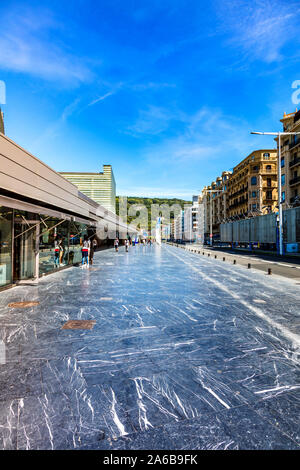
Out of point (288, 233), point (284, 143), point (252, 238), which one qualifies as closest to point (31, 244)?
point (288, 233)

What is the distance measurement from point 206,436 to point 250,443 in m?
0.39

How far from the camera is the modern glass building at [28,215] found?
883 centimetres

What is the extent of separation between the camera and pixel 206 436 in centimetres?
246

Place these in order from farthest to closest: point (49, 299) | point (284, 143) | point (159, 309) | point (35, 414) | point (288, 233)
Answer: point (284, 143)
point (288, 233)
point (49, 299)
point (159, 309)
point (35, 414)

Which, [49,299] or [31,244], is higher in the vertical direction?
[31,244]

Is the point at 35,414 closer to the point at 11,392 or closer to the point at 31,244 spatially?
the point at 11,392

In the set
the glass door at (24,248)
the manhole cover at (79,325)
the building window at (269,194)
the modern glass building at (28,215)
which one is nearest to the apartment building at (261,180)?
the building window at (269,194)

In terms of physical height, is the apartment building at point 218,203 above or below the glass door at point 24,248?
above

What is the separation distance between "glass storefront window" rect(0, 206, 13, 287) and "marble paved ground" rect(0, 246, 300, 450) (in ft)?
9.56

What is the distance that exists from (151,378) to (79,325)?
8.55 feet

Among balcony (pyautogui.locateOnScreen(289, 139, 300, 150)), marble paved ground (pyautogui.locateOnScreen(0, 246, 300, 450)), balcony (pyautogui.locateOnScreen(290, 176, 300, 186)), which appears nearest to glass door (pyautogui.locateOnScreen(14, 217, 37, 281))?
marble paved ground (pyautogui.locateOnScreen(0, 246, 300, 450))

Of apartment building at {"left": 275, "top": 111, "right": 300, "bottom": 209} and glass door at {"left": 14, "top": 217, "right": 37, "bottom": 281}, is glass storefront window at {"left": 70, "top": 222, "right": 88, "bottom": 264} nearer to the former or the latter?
glass door at {"left": 14, "top": 217, "right": 37, "bottom": 281}

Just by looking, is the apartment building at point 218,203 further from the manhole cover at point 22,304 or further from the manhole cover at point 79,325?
the manhole cover at point 79,325

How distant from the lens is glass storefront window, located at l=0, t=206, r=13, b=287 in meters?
9.26
